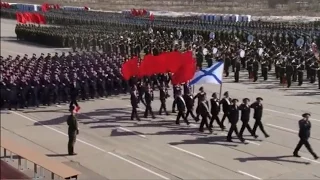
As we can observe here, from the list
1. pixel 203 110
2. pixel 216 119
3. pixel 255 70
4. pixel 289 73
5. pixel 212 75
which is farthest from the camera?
pixel 255 70

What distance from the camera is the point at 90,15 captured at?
44844 mm

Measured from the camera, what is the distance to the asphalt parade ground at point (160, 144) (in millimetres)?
10680

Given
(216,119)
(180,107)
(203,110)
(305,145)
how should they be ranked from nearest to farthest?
(305,145)
(203,110)
(216,119)
(180,107)

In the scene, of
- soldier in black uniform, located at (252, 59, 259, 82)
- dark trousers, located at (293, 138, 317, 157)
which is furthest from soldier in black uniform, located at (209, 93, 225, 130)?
soldier in black uniform, located at (252, 59, 259, 82)

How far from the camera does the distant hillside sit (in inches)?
970

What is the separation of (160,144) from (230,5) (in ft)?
58.0

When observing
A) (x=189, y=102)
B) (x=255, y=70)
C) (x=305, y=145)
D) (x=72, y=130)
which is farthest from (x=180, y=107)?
(x=255, y=70)

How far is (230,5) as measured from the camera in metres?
28.9

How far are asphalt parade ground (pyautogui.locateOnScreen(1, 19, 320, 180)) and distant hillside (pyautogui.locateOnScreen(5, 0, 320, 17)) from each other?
8.03 meters

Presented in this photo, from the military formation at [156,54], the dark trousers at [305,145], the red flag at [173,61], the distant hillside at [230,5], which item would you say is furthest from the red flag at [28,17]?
the dark trousers at [305,145]

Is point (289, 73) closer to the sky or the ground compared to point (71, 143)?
closer to the sky

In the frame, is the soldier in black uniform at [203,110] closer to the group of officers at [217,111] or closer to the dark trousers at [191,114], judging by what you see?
the group of officers at [217,111]

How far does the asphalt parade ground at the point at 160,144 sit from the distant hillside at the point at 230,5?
26.3 ft

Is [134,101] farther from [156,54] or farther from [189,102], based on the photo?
[156,54]
